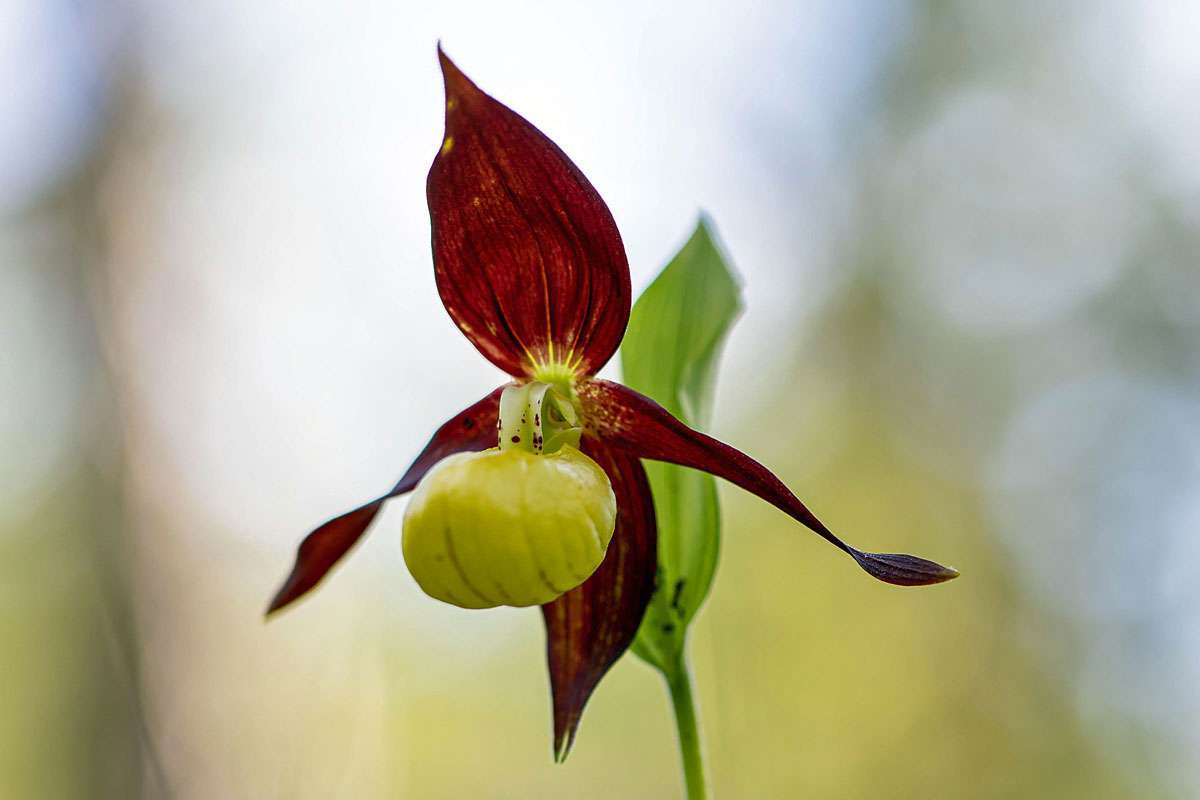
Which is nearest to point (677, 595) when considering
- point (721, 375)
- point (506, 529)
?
point (506, 529)

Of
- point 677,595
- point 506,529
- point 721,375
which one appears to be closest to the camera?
point 506,529

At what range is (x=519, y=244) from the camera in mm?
1016

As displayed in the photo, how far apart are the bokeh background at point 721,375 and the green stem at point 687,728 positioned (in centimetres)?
318

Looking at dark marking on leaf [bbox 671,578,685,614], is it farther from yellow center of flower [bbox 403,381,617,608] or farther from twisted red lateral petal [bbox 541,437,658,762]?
yellow center of flower [bbox 403,381,617,608]

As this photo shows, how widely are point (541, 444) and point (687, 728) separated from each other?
384 mm

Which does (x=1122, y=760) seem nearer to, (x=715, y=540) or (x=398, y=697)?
(x=398, y=697)

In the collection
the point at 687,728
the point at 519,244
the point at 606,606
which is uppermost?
the point at 519,244

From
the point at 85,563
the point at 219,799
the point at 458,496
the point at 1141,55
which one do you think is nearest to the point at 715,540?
the point at 458,496

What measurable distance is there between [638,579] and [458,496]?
10.8 inches

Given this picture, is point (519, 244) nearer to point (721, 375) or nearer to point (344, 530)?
point (344, 530)

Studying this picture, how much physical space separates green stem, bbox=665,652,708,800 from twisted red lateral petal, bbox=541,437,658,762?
77 millimetres

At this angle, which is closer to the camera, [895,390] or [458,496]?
[458,496]

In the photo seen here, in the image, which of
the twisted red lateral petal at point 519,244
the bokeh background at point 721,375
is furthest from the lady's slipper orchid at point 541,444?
the bokeh background at point 721,375

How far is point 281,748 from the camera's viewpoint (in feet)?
8.63
